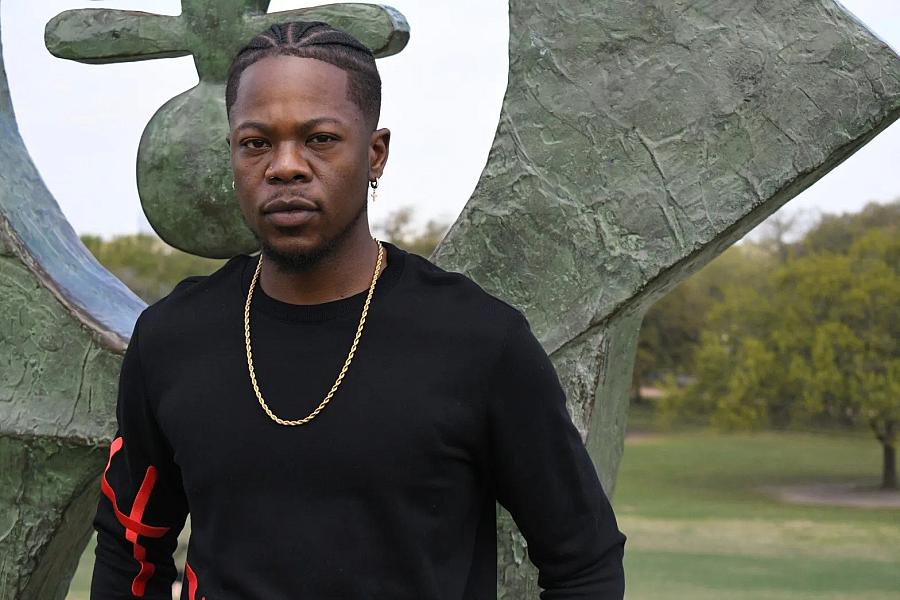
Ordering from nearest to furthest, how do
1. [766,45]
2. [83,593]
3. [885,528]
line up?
[766,45] < [83,593] < [885,528]

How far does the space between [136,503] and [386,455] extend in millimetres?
392

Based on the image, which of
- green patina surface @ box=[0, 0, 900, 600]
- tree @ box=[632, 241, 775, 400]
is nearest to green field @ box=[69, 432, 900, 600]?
tree @ box=[632, 241, 775, 400]

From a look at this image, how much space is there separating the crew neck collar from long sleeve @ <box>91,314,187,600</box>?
0.18 metres

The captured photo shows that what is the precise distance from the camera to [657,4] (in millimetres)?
2125

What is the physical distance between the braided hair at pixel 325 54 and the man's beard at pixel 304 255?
14 centimetres

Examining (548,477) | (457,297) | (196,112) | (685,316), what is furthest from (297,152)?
(685,316)

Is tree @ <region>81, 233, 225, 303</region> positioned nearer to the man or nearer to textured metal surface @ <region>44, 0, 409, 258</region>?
textured metal surface @ <region>44, 0, 409, 258</region>

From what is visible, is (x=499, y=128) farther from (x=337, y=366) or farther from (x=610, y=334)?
(x=337, y=366)

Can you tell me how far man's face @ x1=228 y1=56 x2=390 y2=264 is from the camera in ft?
5.05

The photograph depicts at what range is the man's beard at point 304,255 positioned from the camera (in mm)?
1558

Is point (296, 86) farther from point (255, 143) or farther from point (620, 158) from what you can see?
point (620, 158)

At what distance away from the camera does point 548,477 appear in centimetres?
153

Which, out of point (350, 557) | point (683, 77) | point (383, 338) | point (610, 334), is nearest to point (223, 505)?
point (350, 557)

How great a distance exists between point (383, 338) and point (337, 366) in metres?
0.06
